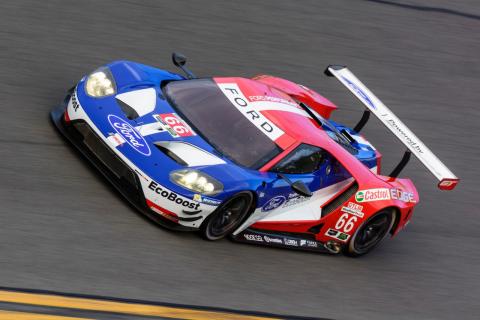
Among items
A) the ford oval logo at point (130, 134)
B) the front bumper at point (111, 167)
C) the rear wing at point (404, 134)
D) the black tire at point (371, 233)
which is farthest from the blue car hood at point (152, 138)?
the rear wing at point (404, 134)

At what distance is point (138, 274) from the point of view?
600cm

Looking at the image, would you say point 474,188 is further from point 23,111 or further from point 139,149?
point 23,111

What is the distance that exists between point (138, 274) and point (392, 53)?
21.2ft

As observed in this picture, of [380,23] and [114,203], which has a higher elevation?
[380,23]

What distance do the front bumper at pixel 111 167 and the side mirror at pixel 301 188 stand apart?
883 millimetres

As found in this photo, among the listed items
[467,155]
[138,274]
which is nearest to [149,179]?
[138,274]

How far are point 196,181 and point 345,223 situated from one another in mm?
1642

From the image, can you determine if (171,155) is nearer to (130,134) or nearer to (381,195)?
(130,134)

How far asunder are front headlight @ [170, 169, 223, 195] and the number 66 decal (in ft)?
4.64

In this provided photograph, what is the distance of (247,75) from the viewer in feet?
32.4

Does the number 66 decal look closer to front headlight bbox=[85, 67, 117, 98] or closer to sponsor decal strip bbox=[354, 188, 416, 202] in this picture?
sponsor decal strip bbox=[354, 188, 416, 202]

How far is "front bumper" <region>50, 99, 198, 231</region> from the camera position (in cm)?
647

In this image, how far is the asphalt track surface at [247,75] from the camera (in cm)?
612

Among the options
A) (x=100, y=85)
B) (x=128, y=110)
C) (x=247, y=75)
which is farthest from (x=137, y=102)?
(x=247, y=75)
